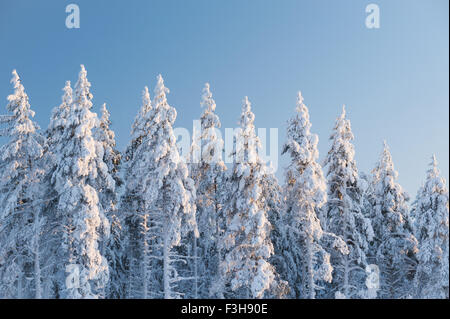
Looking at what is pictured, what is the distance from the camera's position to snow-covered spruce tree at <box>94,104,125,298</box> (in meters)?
28.3

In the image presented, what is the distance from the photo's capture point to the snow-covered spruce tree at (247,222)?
24.3m

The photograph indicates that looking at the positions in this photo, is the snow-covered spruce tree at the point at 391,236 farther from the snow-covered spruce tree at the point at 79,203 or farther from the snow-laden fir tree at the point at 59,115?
the snow-laden fir tree at the point at 59,115

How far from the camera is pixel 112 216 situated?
29188 mm

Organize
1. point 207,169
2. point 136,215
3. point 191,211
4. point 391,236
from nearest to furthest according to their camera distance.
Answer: point 191,211, point 136,215, point 207,169, point 391,236

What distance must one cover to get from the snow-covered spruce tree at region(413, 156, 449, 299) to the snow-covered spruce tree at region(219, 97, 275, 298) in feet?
31.3

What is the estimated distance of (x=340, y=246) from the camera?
2702 cm

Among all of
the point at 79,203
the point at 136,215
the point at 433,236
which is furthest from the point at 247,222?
the point at 433,236

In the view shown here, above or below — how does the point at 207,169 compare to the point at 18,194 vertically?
above

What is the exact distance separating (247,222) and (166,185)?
5.71m

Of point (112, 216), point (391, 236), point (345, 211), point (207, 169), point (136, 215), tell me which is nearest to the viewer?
point (345, 211)

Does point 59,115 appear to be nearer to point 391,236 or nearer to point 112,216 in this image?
point 112,216

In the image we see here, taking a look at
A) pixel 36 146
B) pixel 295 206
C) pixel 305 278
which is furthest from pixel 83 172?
pixel 305 278

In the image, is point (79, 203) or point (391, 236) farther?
point (391, 236)
